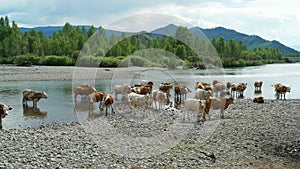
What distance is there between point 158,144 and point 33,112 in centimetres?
1058

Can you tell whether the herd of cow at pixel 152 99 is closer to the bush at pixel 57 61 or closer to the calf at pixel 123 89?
the calf at pixel 123 89

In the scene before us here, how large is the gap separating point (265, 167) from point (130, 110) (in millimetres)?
9635

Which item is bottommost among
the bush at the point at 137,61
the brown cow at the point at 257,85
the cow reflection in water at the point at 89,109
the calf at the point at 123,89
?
the cow reflection in water at the point at 89,109

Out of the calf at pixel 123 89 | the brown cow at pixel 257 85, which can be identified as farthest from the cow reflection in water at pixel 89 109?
the brown cow at pixel 257 85

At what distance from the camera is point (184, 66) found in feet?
104

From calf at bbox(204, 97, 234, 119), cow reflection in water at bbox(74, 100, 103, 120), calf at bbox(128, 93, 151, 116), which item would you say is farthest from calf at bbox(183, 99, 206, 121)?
cow reflection in water at bbox(74, 100, 103, 120)

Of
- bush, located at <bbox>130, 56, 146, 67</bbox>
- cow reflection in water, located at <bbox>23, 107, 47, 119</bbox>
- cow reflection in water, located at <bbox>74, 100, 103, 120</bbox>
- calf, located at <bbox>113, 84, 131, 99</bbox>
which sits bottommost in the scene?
cow reflection in water, located at <bbox>23, 107, 47, 119</bbox>

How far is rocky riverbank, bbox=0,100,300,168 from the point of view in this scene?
9602mm

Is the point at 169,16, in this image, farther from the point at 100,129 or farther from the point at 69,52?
the point at 69,52

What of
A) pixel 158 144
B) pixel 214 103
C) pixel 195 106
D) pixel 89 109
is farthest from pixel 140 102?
pixel 158 144

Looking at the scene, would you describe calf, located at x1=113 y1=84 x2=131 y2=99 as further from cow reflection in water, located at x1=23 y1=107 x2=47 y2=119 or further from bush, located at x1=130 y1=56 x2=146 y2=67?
bush, located at x1=130 y1=56 x2=146 y2=67

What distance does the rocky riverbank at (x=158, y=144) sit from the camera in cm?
960

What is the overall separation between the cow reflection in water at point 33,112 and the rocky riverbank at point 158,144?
3.70 m

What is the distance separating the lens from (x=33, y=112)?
19359mm
